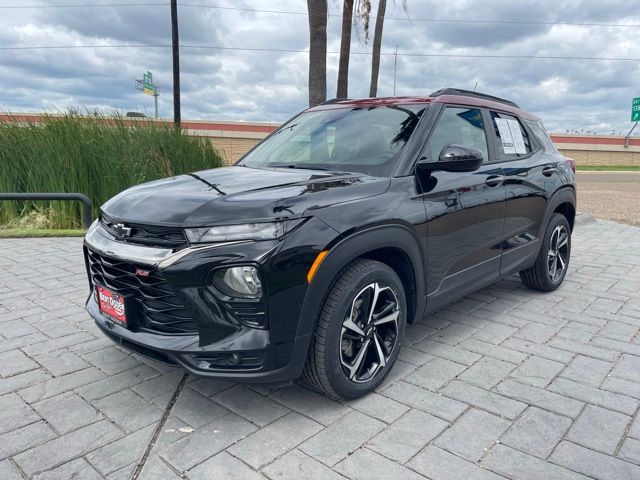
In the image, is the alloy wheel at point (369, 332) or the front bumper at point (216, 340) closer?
the front bumper at point (216, 340)

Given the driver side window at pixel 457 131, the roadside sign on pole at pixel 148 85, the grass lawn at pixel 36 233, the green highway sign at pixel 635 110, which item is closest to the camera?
the driver side window at pixel 457 131

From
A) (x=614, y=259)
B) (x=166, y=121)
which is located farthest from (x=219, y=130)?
(x=614, y=259)

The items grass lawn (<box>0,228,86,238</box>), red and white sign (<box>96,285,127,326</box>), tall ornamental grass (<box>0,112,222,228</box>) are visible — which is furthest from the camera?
tall ornamental grass (<box>0,112,222,228</box>)

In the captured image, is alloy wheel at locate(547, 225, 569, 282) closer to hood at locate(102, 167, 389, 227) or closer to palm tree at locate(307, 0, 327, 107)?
hood at locate(102, 167, 389, 227)

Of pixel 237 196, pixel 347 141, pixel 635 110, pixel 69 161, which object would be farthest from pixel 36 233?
→ pixel 635 110

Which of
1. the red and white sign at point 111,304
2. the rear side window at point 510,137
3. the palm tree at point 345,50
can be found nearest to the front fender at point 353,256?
the red and white sign at point 111,304

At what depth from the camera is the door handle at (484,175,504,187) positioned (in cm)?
386

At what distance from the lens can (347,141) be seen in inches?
142

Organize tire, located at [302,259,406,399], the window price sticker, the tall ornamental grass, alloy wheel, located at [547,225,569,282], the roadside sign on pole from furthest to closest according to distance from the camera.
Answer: the roadside sign on pole < the tall ornamental grass < alloy wheel, located at [547,225,569,282] < the window price sticker < tire, located at [302,259,406,399]

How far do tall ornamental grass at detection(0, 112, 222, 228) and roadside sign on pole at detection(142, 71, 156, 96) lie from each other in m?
14.3

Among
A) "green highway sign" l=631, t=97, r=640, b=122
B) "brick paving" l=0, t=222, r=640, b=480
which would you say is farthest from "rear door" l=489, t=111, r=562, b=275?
"green highway sign" l=631, t=97, r=640, b=122

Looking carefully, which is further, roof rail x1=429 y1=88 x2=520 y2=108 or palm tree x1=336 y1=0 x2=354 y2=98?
palm tree x1=336 y1=0 x2=354 y2=98

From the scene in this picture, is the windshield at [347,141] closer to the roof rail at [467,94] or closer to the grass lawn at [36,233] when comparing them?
the roof rail at [467,94]

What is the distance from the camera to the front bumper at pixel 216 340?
8.00 ft
